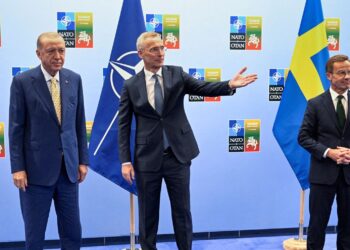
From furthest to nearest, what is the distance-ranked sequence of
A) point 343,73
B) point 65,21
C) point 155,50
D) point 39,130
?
1. point 65,21
2. point 343,73
3. point 155,50
4. point 39,130

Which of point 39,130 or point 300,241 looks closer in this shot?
point 39,130

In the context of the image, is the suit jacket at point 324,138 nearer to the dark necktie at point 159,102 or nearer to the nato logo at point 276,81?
the dark necktie at point 159,102

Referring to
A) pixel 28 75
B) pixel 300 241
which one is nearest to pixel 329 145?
pixel 300 241

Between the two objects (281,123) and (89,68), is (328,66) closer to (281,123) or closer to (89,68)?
(281,123)

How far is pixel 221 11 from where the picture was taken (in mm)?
3975

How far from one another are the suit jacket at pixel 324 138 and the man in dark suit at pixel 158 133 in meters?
0.65

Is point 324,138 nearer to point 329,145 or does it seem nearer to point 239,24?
point 329,145

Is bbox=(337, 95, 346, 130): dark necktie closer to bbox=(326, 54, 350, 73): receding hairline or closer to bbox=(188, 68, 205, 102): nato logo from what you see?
bbox=(326, 54, 350, 73): receding hairline

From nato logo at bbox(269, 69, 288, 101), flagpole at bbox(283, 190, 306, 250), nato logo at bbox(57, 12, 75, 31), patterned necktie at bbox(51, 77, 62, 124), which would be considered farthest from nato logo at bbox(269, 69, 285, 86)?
patterned necktie at bbox(51, 77, 62, 124)

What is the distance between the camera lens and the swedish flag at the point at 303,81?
357 cm

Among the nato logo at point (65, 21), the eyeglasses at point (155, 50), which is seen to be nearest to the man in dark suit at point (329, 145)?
the eyeglasses at point (155, 50)

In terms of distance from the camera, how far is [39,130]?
2.56 metres

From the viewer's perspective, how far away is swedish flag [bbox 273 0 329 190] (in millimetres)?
3566

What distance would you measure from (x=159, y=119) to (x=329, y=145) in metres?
1.13
